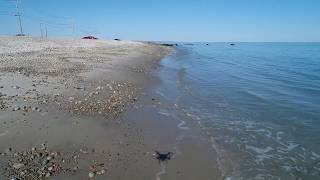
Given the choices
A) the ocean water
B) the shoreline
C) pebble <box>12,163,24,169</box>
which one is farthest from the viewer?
the ocean water

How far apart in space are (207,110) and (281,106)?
4.32 m

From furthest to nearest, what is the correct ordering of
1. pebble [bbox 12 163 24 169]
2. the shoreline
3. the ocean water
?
the ocean water → the shoreline → pebble [bbox 12 163 24 169]

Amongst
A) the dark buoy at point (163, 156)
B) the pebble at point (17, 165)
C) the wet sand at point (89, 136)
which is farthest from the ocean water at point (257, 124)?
the pebble at point (17, 165)

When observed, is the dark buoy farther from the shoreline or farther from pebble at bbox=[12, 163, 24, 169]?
pebble at bbox=[12, 163, 24, 169]

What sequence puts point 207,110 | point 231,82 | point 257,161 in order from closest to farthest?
point 257,161 < point 207,110 < point 231,82

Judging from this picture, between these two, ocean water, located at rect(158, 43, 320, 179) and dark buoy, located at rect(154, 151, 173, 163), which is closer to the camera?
dark buoy, located at rect(154, 151, 173, 163)

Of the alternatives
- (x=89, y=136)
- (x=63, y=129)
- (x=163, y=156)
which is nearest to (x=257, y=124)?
(x=163, y=156)

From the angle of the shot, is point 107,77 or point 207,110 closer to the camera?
point 207,110

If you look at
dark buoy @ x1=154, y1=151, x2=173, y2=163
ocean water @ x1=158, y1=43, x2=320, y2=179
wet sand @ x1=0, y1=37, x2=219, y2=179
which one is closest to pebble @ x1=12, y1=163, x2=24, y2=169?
wet sand @ x1=0, y1=37, x2=219, y2=179

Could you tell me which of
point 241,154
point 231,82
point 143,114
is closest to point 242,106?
point 143,114

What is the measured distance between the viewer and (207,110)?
15.1 metres

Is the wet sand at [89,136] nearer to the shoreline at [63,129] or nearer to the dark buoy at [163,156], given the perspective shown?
the shoreline at [63,129]

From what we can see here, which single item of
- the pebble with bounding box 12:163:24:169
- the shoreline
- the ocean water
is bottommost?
the ocean water

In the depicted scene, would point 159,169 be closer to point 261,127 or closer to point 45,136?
point 45,136
